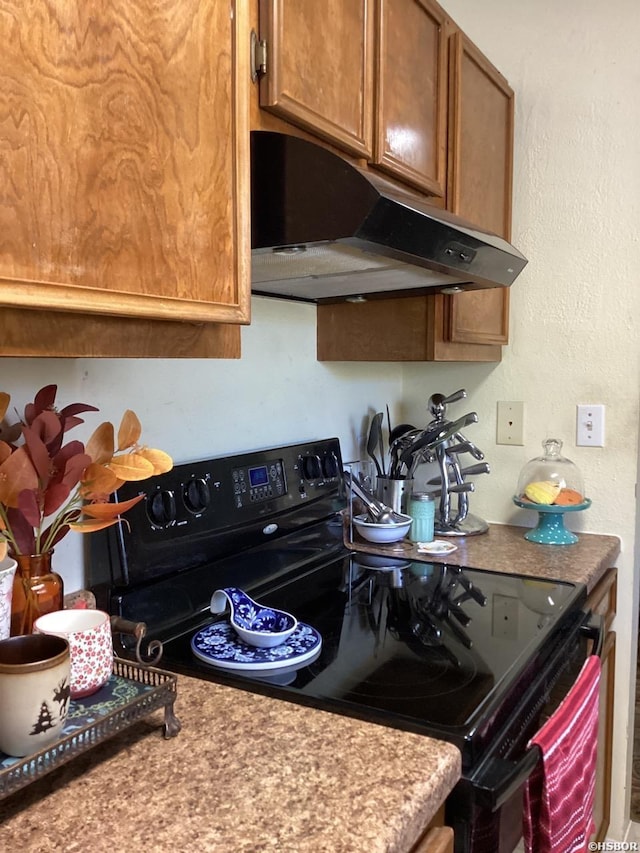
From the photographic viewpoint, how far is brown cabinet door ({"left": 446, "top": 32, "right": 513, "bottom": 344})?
152 cm

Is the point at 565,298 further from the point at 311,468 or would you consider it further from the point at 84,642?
the point at 84,642

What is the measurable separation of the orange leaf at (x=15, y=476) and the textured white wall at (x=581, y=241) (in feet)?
4.68

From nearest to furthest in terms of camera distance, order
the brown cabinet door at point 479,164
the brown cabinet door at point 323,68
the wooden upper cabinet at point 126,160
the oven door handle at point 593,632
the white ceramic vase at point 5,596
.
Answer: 1. the wooden upper cabinet at point 126,160
2. the white ceramic vase at point 5,596
3. the brown cabinet door at point 323,68
4. the oven door handle at point 593,632
5. the brown cabinet door at point 479,164

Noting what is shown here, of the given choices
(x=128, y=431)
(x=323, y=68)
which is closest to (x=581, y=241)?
(x=323, y=68)

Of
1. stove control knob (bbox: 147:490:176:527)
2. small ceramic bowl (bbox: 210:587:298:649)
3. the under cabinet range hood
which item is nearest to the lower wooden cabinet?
small ceramic bowl (bbox: 210:587:298:649)

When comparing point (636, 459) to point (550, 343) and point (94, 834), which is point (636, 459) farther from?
point (94, 834)

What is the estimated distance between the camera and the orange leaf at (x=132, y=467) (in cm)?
88

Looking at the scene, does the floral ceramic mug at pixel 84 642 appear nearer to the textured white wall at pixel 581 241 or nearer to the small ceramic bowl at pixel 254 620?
the small ceramic bowl at pixel 254 620

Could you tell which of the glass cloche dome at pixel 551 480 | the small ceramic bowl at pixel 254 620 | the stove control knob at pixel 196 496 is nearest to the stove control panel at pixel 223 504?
the stove control knob at pixel 196 496

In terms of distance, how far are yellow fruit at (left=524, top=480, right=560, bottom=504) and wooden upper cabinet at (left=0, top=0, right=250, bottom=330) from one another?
3.69 feet

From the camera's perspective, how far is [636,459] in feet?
5.87

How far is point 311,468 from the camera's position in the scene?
1.60 m

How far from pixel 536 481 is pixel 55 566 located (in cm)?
123

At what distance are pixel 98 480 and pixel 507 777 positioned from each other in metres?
0.60
